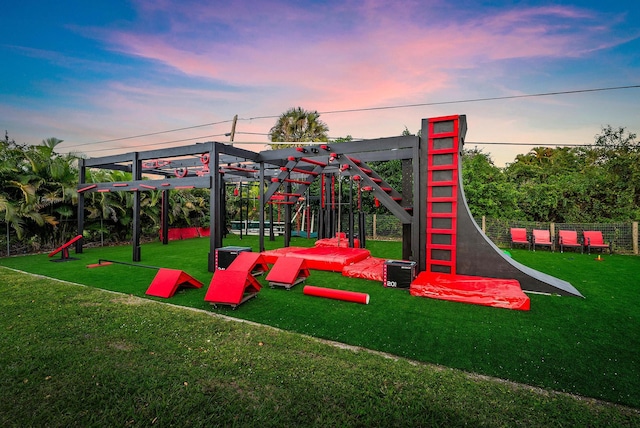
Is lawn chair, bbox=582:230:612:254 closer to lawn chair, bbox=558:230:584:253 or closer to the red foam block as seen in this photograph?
lawn chair, bbox=558:230:584:253

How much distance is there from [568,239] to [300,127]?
22050mm

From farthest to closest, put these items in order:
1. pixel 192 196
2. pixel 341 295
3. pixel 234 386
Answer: pixel 192 196 → pixel 341 295 → pixel 234 386

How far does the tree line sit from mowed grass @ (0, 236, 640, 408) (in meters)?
5.78

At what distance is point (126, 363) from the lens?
10.4 feet

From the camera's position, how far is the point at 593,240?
11797 mm

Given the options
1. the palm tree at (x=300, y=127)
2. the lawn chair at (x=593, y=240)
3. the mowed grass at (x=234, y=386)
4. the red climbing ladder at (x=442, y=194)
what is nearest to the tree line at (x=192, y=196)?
the lawn chair at (x=593, y=240)

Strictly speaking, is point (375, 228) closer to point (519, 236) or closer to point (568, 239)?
point (519, 236)

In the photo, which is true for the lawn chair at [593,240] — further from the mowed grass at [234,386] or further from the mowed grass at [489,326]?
the mowed grass at [234,386]

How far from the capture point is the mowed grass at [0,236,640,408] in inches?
120

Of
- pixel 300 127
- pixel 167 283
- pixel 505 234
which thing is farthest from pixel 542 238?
pixel 300 127

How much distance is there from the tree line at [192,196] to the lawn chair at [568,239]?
110 inches

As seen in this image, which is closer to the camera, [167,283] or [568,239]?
[167,283]

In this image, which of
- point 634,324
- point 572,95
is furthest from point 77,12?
point 572,95

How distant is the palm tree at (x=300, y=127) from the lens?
91.6 ft
